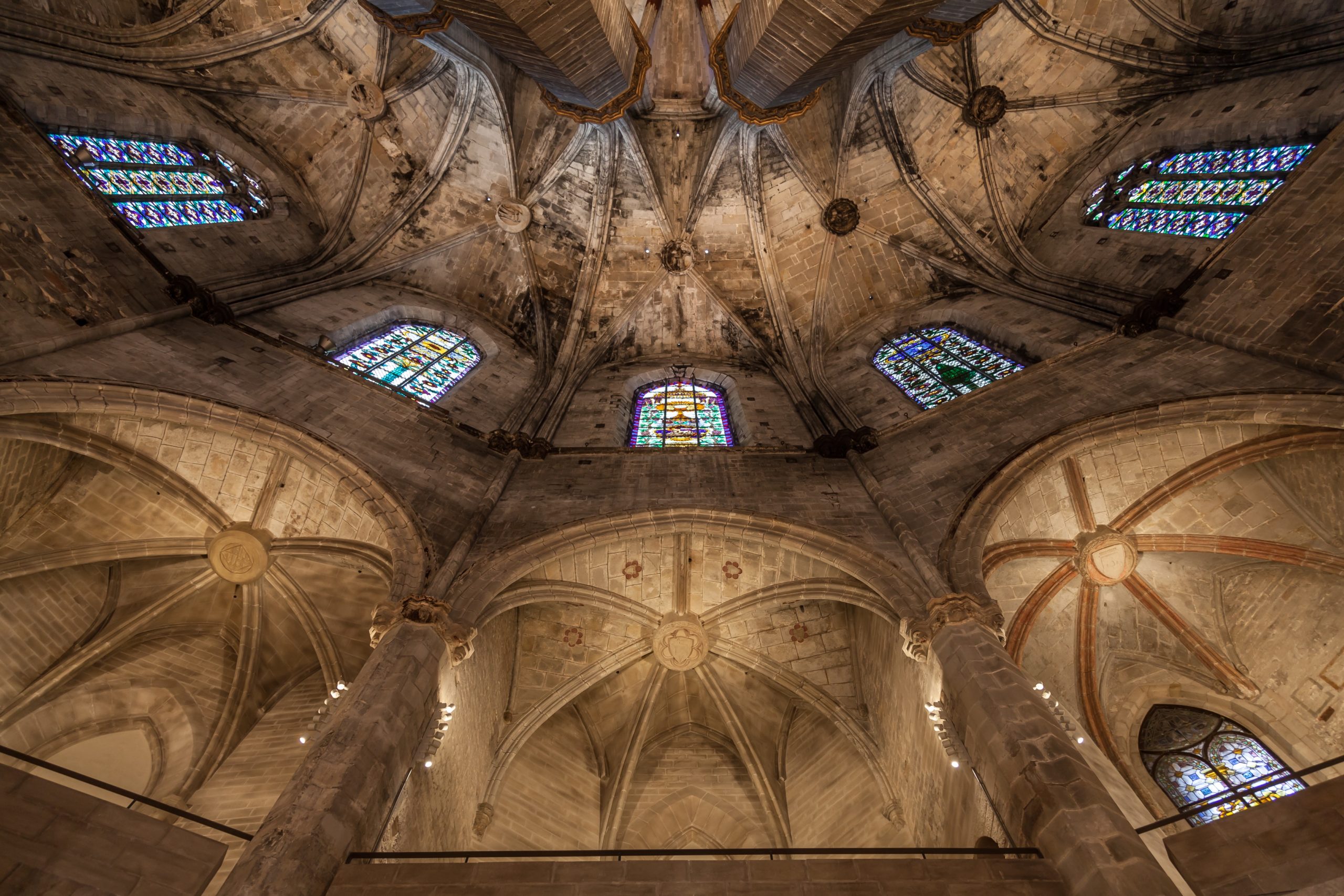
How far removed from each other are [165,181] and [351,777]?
11084 mm

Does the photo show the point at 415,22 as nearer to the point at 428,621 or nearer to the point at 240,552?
the point at 240,552

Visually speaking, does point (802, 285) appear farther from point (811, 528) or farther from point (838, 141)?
point (811, 528)

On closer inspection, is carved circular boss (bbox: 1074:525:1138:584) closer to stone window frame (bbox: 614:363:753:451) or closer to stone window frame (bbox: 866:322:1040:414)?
stone window frame (bbox: 866:322:1040:414)

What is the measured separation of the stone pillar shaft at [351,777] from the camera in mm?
4902

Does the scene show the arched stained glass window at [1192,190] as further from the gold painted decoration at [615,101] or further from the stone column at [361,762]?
the stone column at [361,762]

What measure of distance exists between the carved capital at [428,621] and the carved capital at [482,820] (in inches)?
112

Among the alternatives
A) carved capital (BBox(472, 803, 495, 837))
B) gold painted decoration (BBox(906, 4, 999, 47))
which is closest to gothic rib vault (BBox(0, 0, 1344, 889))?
carved capital (BBox(472, 803, 495, 837))

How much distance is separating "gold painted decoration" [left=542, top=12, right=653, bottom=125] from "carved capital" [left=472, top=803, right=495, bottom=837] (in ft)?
37.4

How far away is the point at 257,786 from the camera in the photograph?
9.17m

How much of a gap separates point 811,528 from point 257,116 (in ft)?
44.2

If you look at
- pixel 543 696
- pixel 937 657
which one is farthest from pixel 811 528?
pixel 543 696

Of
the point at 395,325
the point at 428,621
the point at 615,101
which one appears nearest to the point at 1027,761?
the point at 428,621

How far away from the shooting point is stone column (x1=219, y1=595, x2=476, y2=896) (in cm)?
493

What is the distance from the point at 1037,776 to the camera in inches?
217
